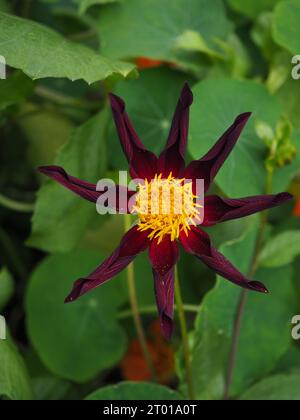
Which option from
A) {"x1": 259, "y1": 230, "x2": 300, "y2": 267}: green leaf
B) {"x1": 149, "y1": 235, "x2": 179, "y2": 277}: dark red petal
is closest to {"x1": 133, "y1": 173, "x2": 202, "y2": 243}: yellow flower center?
{"x1": 149, "y1": 235, "x2": 179, "y2": 277}: dark red petal

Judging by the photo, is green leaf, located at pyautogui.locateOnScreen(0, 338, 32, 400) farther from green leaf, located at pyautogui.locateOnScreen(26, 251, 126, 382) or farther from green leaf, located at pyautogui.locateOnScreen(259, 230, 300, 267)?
green leaf, located at pyautogui.locateOnScreen(259, 230, 300, 267)

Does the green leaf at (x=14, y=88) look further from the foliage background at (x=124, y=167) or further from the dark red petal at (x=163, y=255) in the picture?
the dark red petal at (x=163, y=255)

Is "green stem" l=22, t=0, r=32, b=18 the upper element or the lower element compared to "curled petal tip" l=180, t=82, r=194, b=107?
upper

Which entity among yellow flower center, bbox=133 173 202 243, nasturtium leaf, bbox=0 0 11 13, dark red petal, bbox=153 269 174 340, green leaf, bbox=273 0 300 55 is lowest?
dark red petal, bbox=153 269 174 340

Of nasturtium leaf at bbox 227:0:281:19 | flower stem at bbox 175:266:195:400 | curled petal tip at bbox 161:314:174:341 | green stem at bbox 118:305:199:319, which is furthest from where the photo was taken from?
nasturtium leaf at bbox 227:0:281:19

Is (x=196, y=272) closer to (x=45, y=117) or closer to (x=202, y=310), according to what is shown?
(x=202, y=310)

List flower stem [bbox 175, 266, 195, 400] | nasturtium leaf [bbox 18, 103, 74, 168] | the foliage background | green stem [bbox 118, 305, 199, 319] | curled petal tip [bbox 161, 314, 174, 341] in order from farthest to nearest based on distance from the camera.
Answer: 1. nasturtium leaf [bbox 18, 103, 74, 168]
2. green stem [bbox 118, 305, 199, 319]
3. the foliage background
4. flower stem [bbox 175, 266, 195, 400]
5. curled petal tip [bbox 161, 314, 174, 341]

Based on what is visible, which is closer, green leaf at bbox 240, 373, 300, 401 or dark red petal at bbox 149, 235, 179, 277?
dark red petal at bbox 149, 235, 179, 277
